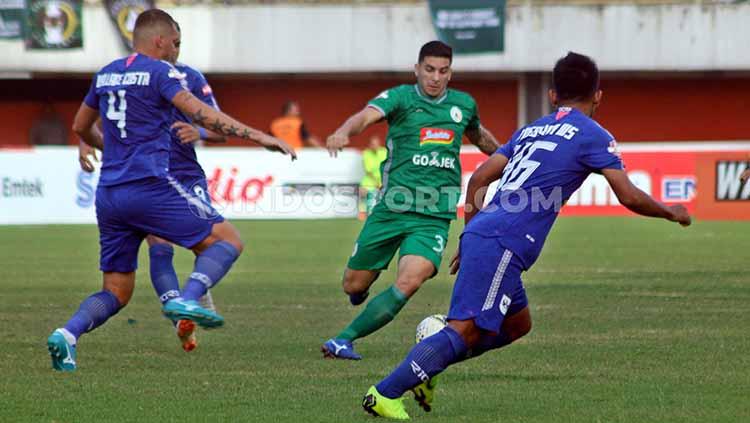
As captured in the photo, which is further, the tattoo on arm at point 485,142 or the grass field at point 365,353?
the tattoo on arm at point 485,142

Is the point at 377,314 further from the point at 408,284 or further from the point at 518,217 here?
the point at 518,217

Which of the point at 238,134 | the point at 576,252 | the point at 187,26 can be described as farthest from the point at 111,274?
the point at 187,26

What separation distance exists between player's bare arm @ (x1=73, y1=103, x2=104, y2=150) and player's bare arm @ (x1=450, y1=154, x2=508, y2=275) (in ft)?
8.12

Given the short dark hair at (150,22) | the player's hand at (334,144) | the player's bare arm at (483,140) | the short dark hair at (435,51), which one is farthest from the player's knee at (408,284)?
the short dark hair at (150,22)

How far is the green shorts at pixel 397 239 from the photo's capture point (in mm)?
9352

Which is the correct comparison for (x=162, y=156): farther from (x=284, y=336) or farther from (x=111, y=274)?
(x=284, y=336)

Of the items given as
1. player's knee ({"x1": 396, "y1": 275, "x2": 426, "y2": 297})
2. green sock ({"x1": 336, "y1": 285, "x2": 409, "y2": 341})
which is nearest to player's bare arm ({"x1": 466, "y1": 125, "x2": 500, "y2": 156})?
player's knee ({"x1": 396, "y1": 275, "x2": 426, "y2": 297})

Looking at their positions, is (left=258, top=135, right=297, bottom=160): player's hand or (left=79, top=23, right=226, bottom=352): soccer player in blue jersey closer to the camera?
(left=258, top=135, right=297, bottom=160): player's hand

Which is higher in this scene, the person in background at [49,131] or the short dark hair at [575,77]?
the short dark hair at [575,77]

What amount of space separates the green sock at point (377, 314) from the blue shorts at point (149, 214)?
1.28 metres

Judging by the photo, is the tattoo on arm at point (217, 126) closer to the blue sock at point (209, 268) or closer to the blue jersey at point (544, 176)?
the blue sock at point (209, 268)

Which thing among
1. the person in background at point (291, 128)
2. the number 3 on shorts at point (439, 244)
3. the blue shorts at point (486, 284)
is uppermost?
the blue shorts at point (486, 284)

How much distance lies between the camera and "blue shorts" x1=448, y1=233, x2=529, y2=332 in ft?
21.9

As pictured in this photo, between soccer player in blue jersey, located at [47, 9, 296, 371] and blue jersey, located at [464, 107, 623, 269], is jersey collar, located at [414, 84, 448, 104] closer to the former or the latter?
soccer player in blue jersey, located at [47, 9, 296, 371]
